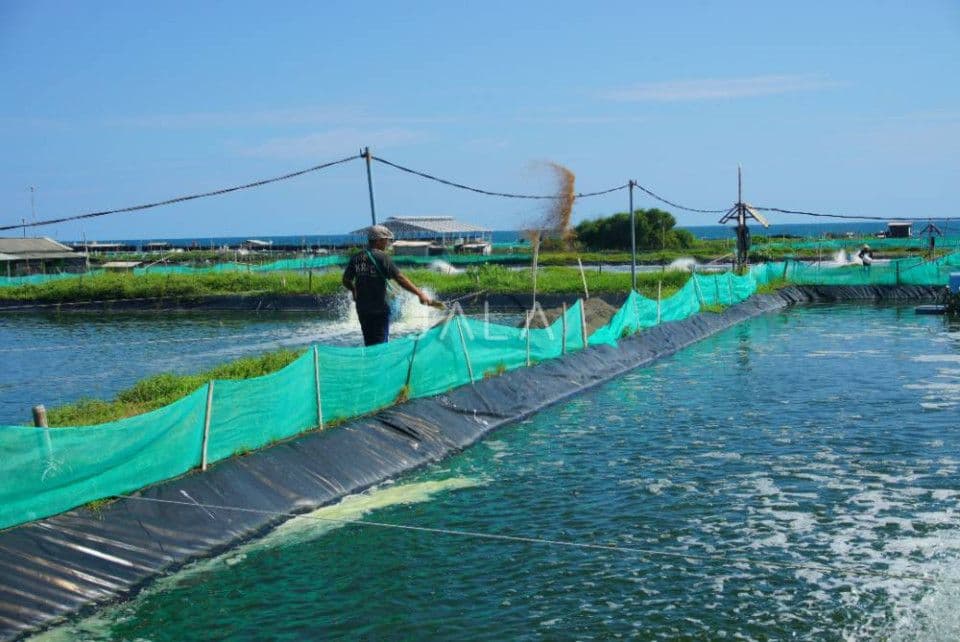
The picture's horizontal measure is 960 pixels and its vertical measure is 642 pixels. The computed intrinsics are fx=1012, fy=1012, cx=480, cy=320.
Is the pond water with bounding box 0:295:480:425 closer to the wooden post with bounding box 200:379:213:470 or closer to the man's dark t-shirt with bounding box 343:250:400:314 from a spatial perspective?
the man's dark t-shirt with bounding box 343:250:400:314

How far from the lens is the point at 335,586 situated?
326 inches

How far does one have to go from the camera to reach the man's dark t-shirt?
1297 cm

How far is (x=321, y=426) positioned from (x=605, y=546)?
4.10 m

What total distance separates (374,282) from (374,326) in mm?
680

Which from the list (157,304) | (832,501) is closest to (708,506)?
(832,501)

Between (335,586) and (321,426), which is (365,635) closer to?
(335,586)

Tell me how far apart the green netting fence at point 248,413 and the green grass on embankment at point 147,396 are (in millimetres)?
2706

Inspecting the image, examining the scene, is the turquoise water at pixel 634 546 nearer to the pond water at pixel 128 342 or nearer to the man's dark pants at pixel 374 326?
the man's dark pants at pixel 374 326

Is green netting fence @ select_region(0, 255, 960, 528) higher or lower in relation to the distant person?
lower

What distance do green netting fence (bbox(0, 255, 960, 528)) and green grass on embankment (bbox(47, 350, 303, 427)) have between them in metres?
2.71

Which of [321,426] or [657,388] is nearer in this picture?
[321,426]

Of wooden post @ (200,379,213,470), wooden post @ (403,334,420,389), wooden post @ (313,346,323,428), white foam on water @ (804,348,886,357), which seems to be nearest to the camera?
wooden post @ (200,379,213,470)

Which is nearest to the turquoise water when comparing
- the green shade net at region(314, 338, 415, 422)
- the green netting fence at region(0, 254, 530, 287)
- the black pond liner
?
the black pond liner

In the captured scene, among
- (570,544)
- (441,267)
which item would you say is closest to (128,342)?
(570,544)
